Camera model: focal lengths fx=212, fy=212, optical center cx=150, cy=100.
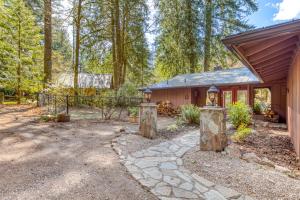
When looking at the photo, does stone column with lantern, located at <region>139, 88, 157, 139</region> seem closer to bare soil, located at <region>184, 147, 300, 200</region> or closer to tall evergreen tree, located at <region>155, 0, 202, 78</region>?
bare soil, located at <region>184, 147, 300, 200</region>

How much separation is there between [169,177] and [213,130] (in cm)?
188

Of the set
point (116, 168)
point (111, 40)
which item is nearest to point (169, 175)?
point (116, 168)

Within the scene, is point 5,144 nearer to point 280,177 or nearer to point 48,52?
point 280,177

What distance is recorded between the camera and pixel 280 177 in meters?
3.32

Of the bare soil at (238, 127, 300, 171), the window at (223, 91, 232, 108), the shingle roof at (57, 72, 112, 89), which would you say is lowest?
the bare soil at (238, 127, 300, 171)

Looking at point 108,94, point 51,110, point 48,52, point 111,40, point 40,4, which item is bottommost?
point 51,110

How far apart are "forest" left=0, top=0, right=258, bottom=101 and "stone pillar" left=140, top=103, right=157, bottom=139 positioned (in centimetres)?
843

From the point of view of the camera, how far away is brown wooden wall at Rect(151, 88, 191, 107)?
13.4 m

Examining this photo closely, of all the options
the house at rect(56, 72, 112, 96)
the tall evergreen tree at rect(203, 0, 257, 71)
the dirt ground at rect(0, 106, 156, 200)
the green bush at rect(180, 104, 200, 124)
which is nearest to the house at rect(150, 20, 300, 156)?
the green bush at rect(180, 104, 200, 124)

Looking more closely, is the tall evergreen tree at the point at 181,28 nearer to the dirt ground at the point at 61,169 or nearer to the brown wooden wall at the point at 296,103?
the brown wooden wall at the point at 296,103

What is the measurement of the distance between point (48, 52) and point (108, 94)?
426cm

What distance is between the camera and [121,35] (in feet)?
54.3

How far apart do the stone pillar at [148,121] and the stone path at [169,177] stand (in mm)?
1133

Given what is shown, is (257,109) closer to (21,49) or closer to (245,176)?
(245,176)
